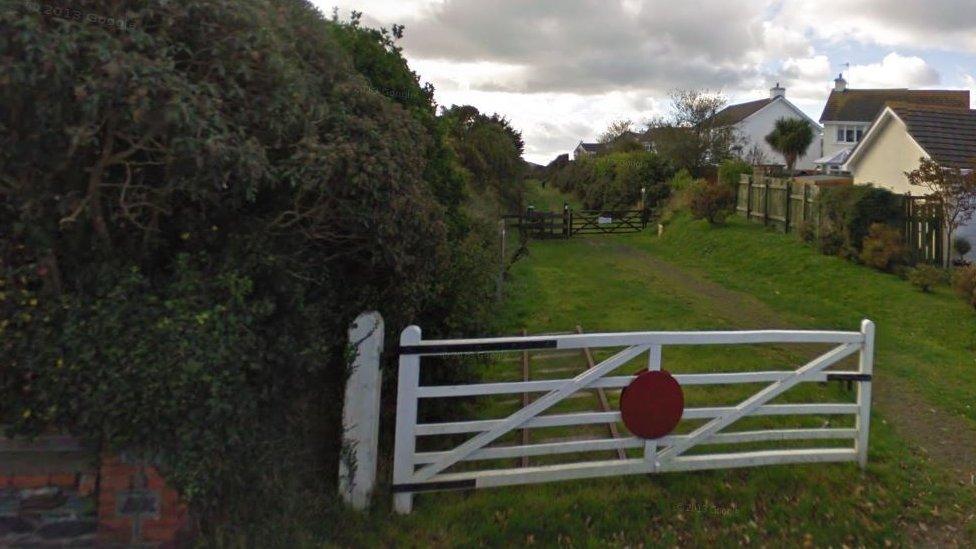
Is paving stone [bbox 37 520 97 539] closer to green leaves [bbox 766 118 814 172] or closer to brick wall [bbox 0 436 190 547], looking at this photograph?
brick wall [bbox 0 436 190 547]

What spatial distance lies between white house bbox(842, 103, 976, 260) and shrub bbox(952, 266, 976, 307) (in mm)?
3668

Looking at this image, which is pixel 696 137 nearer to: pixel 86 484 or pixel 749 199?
pixel 749 199

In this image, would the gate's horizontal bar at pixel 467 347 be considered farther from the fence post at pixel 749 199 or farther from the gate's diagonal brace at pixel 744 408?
the fence post at pixel 749 199

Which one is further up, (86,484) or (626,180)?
(626,180)

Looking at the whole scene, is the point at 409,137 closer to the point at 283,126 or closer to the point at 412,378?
the point at 283,126

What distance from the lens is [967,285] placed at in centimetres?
1280

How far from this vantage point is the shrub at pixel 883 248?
15.9 meters

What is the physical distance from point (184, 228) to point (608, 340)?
269 cm

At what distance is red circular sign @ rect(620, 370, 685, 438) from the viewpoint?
533 cm

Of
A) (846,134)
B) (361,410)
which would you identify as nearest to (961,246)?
(361,410)

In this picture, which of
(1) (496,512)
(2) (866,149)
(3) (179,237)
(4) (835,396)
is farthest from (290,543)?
(2) (866,149)

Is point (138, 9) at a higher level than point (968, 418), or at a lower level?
higher

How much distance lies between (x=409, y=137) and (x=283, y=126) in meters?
1.05

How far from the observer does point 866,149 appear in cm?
2662
